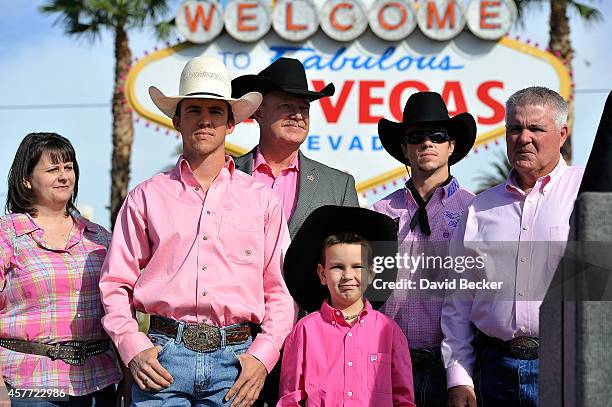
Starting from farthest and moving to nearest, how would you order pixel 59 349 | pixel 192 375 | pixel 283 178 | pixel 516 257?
pixel 283 178 → pixel 59 349 → pixel 516 257 → pixel 192 375

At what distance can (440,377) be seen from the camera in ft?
13.1

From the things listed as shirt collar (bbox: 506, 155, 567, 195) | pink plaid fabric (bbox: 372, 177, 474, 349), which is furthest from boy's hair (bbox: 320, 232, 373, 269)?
shirt collar (bbox: 506, 155, 567, 195)

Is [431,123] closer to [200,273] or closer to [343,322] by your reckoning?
[343,322]

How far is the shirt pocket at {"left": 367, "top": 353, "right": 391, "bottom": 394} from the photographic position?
357 centimetres

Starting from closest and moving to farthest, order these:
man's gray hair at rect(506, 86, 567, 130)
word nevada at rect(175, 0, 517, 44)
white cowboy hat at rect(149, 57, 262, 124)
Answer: man's gray hair at rect(506, 86, 567, 130) → white cowboy hat at rect(149, 57, 262, 124) → word nevada at rect(175, 0, 517, 44)

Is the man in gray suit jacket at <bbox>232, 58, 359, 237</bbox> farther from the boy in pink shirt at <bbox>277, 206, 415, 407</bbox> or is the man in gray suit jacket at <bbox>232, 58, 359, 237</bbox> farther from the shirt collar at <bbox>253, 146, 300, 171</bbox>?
the boy in pink shirt at <bbox>277, 206, 415, 407</bbox>

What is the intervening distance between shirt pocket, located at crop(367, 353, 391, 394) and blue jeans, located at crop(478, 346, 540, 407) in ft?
1.46

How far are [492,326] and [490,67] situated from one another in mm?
10771

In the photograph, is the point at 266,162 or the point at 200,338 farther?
the point at 266,162

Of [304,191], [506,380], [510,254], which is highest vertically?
[304,191]

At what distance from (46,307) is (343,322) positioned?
4.21 ft

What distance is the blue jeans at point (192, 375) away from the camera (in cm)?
353

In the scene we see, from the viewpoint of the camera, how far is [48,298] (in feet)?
12.8

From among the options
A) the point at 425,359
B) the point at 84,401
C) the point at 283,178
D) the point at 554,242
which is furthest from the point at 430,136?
the point at 84,401
